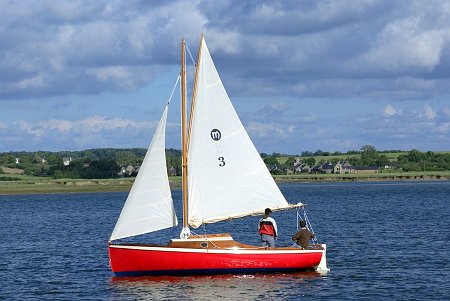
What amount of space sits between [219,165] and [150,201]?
3.19 m

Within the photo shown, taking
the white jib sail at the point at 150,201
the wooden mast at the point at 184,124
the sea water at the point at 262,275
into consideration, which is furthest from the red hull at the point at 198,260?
the wooden mast at the point at 184,124

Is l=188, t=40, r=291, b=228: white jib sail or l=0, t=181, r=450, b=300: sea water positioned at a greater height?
l=188, t=40, r=291, b=228: white jib sail

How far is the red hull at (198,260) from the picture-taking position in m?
34.9

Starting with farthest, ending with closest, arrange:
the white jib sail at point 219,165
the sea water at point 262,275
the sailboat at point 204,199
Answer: the white jib sail at point 219,165 → the sailboat at point 204,199 → the sea water at point 262,275

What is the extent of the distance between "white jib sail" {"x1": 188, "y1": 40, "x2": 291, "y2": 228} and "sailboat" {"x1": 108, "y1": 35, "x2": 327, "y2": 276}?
0.04 m

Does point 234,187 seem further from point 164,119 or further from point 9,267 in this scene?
point 9,267

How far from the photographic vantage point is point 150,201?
35594mm

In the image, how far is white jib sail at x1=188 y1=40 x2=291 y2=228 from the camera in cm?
3575

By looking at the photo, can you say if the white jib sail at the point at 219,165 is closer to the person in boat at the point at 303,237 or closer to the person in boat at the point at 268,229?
the person in boat at the point at 268,229

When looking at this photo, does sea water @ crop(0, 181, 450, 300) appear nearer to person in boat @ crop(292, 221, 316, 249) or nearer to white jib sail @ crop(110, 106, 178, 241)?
person in boat @ crop(292, 221, 316, 249)

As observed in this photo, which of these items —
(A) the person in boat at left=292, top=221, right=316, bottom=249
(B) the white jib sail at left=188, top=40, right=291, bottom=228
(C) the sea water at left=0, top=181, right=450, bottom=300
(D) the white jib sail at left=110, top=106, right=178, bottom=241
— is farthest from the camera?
(A) the person in boat at left=292, top=221, right=316, bottom=249

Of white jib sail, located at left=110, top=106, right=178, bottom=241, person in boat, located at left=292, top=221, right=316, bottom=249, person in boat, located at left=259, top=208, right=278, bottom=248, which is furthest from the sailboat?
person in boat, located at left=259, top=208, right=278, bottom=248

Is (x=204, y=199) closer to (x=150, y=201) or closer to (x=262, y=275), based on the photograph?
(x=150, y=201)

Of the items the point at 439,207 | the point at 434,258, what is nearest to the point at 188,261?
the point at 434,258
